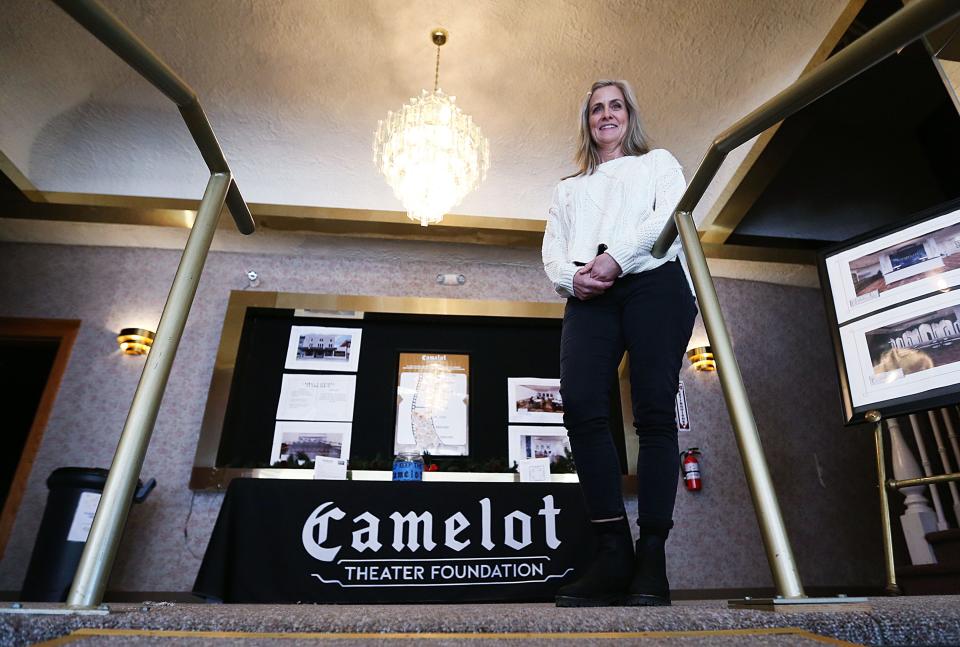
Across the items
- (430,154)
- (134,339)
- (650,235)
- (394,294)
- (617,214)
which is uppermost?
(430,154)

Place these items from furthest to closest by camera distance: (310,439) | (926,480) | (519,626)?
(310,439)
(926,480)
(519,626)

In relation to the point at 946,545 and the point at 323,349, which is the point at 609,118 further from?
the point at 323,349

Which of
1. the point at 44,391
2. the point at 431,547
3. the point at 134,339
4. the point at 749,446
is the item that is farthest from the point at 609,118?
the point at 44,391

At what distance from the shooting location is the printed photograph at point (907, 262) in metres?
2.17

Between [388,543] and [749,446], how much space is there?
5.59 feet

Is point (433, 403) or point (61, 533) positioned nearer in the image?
point (61, 533)

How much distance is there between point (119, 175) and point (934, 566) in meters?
4.37

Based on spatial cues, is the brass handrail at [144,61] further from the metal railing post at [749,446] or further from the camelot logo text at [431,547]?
the camelot logo text at [431,547]

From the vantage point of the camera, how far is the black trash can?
8.51ft

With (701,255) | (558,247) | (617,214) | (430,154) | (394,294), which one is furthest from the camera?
(394,294)

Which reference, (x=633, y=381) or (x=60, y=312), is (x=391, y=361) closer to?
(x=60, y=312)

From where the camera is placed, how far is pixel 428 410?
3426 millimetres

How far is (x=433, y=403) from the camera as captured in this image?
11.3ft

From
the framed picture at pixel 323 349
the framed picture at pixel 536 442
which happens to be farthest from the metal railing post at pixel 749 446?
the framed picture at pixel 323 349
